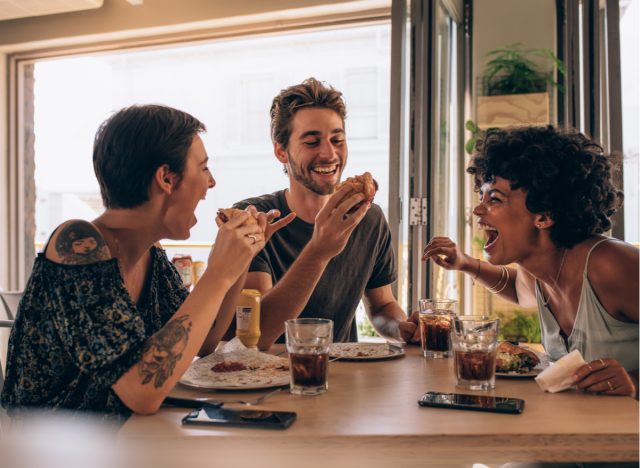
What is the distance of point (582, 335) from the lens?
1.54m

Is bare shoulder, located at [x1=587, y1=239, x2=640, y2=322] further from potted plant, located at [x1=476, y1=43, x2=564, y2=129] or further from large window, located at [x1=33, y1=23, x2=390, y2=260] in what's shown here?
large window, located at [x1=33, y1=23, x2=390, y2=260]

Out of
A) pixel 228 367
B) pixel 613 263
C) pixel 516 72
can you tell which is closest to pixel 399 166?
pixel 516 72

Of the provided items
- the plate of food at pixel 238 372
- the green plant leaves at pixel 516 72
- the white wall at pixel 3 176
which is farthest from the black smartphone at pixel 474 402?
the white wall at pixel 3 176

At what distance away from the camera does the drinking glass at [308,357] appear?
1133 mm

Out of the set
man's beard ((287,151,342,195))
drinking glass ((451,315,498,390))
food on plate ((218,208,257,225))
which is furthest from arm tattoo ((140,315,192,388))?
man's beard ((287,151,342,195))

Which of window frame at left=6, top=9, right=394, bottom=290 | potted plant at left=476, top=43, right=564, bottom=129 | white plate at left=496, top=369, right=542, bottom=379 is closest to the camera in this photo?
white plate at left=496, top=369, right=542, bottom=379

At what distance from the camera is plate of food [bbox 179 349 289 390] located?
1171mm

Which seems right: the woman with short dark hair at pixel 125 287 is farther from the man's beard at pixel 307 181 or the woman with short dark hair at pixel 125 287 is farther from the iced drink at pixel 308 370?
the man's beard at pixel 307 181

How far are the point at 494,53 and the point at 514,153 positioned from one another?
77.6 inches

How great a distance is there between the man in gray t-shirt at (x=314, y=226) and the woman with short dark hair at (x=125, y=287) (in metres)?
0.62

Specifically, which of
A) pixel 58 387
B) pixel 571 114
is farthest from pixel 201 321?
pixel 571 114

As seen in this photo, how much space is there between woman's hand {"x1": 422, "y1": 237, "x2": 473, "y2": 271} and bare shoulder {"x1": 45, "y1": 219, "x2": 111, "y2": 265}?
3.37 feet

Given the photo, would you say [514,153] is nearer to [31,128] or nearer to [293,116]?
[293,116]

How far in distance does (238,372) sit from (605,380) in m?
0.69
